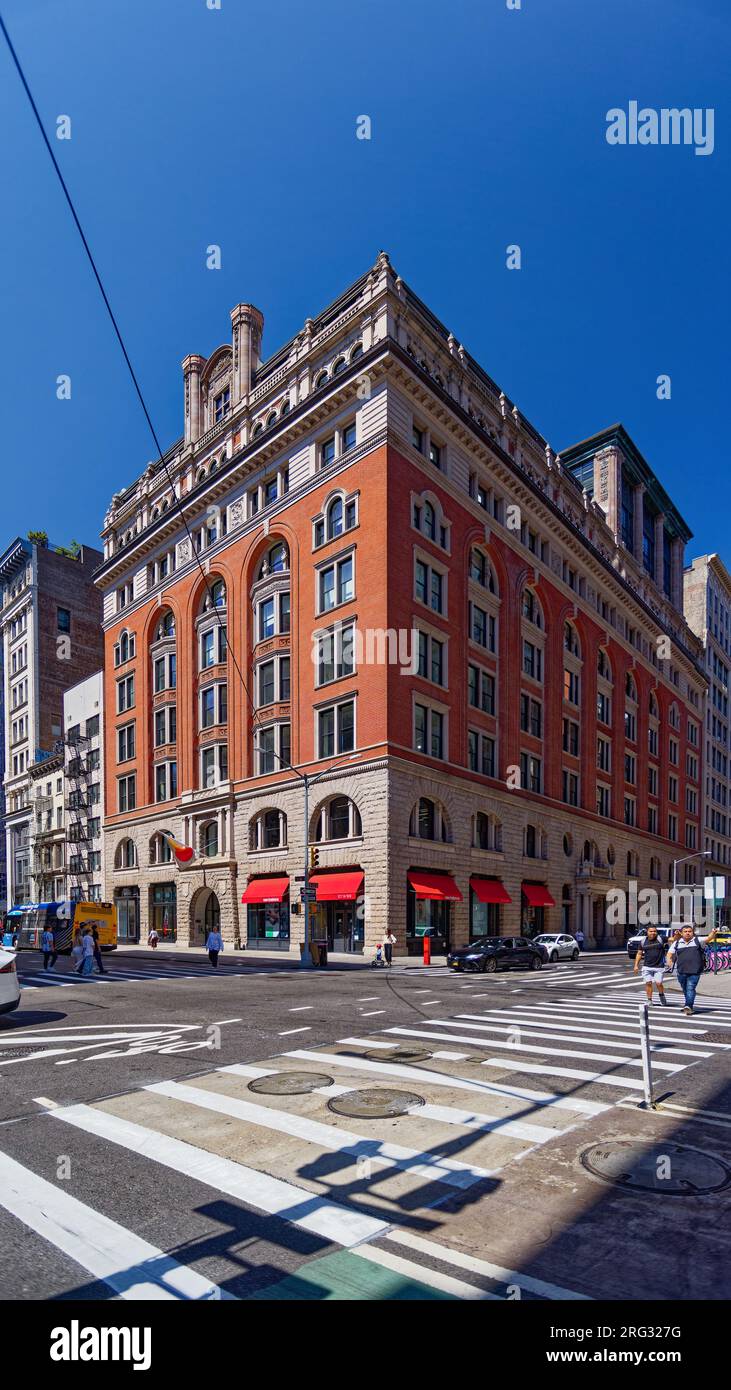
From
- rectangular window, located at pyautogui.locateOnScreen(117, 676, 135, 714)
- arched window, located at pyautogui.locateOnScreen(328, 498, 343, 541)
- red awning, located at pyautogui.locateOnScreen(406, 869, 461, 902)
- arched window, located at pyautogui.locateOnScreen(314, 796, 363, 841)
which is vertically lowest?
red awning, located at pyautogui.locateOnScreen(406, 869, 461, 902)

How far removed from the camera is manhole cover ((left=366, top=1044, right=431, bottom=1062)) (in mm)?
10883

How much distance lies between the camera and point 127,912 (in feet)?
189

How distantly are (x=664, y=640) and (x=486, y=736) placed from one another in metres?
37.6

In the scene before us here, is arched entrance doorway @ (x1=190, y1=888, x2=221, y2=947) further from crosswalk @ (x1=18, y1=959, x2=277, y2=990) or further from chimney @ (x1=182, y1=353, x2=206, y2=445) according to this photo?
chimney @ (x1=182, y1=353, x2=206, y2=445)

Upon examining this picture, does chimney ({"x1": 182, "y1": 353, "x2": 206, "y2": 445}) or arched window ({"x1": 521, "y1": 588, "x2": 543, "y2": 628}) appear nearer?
arched window ({"x1": 521, "y1": 588, "x2": 543, "y2": 628})

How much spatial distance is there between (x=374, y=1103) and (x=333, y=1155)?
1730 millimetres

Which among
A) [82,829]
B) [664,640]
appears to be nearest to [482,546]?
[664,640]

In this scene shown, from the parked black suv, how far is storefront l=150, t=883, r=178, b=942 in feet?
85.7

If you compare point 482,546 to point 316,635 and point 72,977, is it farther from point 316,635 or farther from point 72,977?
point 72,977

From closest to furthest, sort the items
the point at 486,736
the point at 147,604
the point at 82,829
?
1. the point at 486,736
2. the point at 147,604
3. the point at 82,829

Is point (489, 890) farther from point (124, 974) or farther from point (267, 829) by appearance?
point (124, 974)

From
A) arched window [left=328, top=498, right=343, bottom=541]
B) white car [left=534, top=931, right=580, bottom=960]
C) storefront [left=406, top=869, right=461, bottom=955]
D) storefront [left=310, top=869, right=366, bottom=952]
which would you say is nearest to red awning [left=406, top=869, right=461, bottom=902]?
storefront [left=406, top=869, right=461, bottom=955]

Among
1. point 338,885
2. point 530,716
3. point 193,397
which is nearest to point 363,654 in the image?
point 338,885
